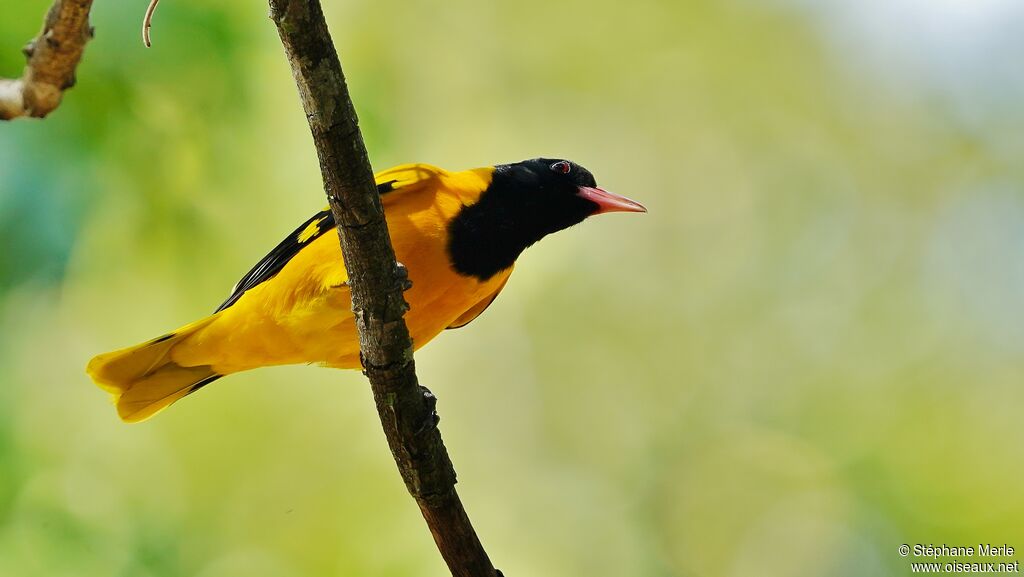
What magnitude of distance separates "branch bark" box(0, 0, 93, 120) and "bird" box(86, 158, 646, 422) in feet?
4.11

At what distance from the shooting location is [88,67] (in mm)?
5281

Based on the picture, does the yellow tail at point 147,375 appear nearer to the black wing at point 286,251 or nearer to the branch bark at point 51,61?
the black wing at point 286,251

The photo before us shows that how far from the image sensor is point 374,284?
107 inches

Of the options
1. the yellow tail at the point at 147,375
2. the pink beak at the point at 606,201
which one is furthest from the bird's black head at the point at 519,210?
the yellow tail at the point at 147,375

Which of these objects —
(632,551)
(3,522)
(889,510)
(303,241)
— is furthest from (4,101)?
(889,510)

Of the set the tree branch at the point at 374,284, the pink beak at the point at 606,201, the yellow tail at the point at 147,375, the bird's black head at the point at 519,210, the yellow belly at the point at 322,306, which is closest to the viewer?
the tree branch at the point at 374,284

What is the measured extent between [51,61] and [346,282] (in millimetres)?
1341

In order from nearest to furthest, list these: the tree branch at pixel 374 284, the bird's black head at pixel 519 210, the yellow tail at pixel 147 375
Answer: the tree branch at pixel 374 284
the bird's black head at pixel 519 210
the yellow tail at pixel 147 375

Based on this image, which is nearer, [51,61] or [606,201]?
[51,61]

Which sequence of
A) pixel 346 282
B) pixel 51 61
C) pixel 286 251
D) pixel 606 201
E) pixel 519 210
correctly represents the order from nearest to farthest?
pixel 51 61, pixel 346 282, pixel 286 251, pixel 519 210, pixel 606 201

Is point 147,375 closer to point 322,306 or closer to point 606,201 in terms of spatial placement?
point 322,306

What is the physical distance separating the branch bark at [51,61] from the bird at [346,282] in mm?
1253

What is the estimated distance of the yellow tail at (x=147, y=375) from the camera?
3879 mm

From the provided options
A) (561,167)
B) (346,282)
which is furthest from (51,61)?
(561,167)
